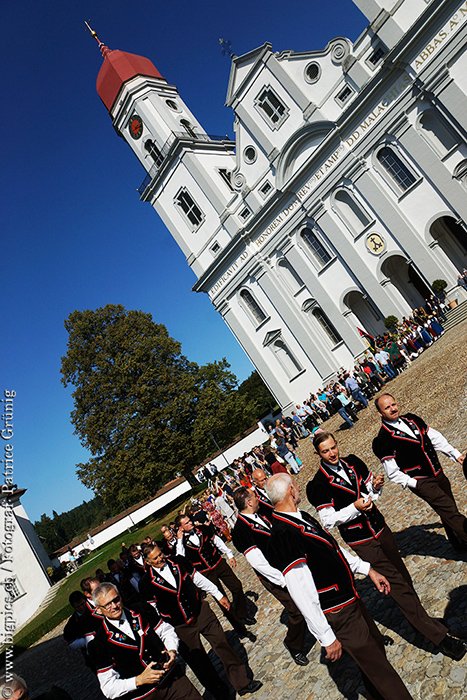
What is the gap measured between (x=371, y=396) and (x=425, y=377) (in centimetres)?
A: 564

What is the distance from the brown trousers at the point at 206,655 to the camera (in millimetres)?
5281

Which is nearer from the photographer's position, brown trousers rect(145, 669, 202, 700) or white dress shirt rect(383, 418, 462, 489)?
brown trousers rect(145, 669, 202, 700)

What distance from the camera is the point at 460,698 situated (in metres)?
3.59

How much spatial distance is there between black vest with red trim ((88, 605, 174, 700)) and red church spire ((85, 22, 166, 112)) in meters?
39.3

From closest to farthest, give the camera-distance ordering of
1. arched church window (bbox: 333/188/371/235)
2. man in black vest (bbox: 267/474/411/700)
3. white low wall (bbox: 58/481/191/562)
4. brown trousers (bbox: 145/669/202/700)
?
1. man in black vest (bbox: 267/474/411/700)
2. brown trousers (bbox: 145/669/202/700)
3. arched church window (bbox: 333/188/371/235)
4. white low wall (bbox: 58/481/191/562)

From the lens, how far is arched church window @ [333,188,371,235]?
86.7ft

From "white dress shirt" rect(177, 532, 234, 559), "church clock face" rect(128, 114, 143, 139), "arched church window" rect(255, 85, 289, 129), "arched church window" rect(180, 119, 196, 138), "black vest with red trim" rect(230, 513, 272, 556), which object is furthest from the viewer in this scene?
"church clock face" rect(128, 114, 143, 139)

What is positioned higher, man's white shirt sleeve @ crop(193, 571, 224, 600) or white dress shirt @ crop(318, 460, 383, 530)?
white dress shirt @ crop(318, 460, 383, 530)

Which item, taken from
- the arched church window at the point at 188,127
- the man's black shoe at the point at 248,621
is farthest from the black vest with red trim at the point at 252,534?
the arched church window at the point at 188,127

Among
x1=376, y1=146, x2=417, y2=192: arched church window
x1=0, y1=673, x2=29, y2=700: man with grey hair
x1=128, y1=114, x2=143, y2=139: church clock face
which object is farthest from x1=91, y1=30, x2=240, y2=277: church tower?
x1=0, y1=673, x2=29, y2=700: man with grey hair

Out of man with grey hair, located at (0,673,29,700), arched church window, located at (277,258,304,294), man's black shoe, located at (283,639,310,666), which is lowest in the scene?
man's black shoe, located at (283,639,310,666)

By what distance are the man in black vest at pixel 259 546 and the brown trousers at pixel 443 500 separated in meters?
1.89

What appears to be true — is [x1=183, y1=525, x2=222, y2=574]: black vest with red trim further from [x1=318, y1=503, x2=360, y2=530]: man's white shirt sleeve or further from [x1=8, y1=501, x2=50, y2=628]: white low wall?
[x1=8, y1=501, x2=50, y2=628]: white low wall

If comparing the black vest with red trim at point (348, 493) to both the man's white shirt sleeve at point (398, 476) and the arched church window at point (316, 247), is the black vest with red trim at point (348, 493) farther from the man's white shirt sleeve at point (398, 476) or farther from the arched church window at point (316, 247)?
the arched church window at point (316, 247)
